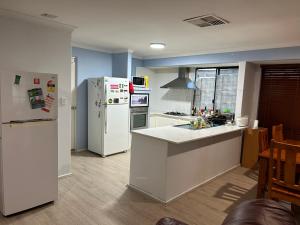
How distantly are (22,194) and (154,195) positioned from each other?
5.20ft

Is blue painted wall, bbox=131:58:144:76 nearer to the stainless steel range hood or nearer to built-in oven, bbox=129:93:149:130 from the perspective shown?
built-in oven, bbox=129:93:149:130

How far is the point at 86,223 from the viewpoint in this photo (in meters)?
2.37

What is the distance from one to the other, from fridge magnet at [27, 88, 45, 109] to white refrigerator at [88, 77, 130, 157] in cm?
192

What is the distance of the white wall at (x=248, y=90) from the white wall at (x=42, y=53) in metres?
3.15

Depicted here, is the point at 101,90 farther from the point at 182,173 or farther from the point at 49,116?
the point at 182,173

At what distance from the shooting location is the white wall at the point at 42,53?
2783mm

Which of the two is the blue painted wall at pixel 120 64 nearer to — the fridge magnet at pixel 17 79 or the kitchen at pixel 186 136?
the kitchen at pixel 186 136

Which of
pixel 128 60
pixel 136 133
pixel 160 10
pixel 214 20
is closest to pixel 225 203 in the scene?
pixel 136 133

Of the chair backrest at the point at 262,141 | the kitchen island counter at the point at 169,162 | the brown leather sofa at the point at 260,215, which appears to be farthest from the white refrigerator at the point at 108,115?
the brown leather sofa at the point at 260,215

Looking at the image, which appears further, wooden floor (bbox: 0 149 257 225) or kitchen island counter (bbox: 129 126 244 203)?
kitchen island counter (bbox: 129 126 244 203)

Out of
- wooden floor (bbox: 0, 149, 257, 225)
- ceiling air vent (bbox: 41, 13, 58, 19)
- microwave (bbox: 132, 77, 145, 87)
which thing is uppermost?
ceiling air vent (bbox: 41, 13, 58, 19)

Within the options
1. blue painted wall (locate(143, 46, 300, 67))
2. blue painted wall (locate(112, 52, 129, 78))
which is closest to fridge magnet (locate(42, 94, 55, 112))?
blue painted wall (locate(112, 52, 129, 78))

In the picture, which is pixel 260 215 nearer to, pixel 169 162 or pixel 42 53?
pixel 169 162

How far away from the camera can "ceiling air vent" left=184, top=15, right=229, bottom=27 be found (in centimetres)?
258
